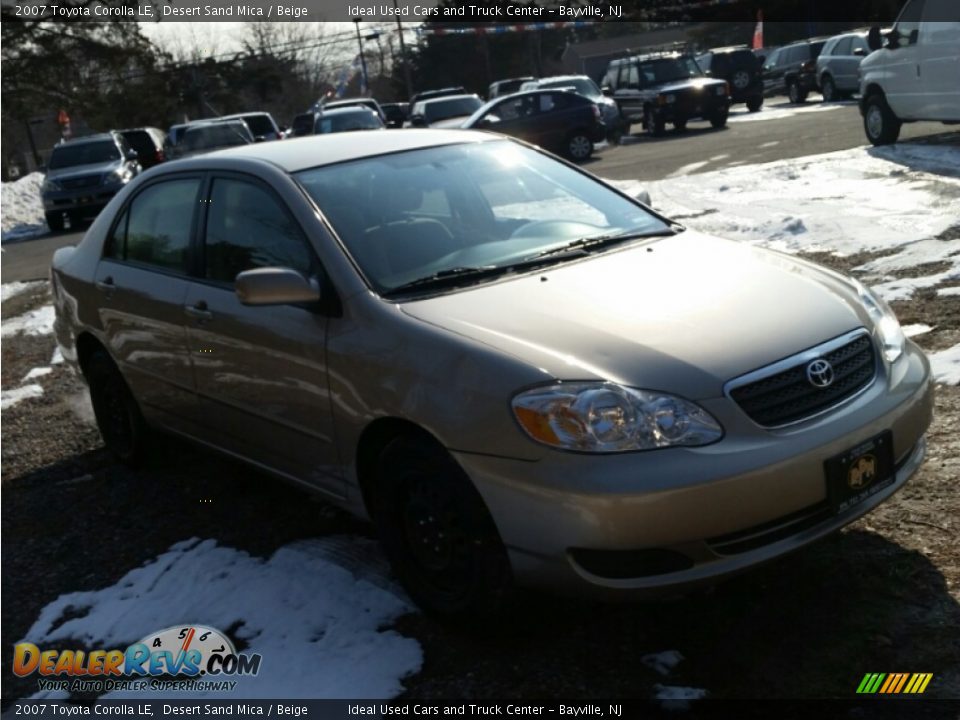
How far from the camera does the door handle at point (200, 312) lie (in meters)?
4.52

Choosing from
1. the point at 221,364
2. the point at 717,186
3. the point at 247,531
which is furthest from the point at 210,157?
the point at 717,186

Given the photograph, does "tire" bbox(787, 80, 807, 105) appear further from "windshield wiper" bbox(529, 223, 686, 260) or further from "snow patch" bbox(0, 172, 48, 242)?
"windshield wiper" bbox(529, 223, 686, 260)

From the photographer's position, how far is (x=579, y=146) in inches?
840

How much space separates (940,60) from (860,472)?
36.5 feet

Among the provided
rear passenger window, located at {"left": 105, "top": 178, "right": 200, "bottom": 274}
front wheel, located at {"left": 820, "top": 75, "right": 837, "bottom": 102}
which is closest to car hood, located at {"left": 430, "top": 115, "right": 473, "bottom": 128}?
front wheel, located at {"left": 820, "top": 75, "right": 837, "bottom": 102}

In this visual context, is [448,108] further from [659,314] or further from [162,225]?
[659,314]

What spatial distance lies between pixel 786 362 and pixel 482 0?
51.3 m

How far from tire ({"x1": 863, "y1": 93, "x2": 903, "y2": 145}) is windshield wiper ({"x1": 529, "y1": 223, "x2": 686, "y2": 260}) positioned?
1092cm

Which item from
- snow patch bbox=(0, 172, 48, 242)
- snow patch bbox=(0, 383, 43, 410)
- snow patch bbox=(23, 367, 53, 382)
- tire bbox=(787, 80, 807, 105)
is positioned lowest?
snow patch bbox=(0, 172, 48, 242)

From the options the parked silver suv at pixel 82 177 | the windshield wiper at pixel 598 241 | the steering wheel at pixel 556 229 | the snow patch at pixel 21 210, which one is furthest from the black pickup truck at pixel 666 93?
the steering wheel at pixel 556 229

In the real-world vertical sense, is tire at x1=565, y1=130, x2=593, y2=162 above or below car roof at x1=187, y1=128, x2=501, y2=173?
below

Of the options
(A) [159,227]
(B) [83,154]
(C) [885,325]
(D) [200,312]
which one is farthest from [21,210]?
(C) [885,325]

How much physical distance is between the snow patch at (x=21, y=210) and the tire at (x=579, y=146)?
1185 cm

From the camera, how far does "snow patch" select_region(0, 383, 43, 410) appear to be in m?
7.61
